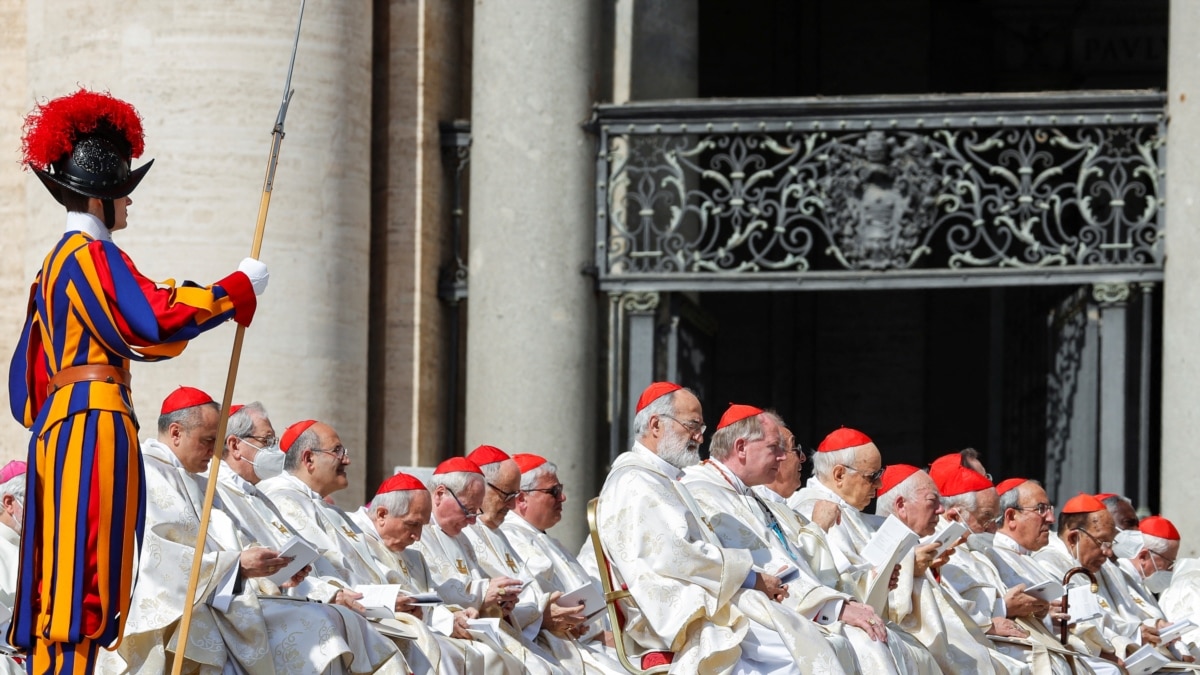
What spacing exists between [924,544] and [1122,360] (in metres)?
3.62

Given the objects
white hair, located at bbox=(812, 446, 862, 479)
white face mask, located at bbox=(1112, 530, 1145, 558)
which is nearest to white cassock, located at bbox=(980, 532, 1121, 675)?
white face mask, located at bbox=(1112, 530, 1145, 558)

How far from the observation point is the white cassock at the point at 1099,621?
36.6 feet

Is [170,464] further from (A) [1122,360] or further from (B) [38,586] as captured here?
(A) [1122,360]

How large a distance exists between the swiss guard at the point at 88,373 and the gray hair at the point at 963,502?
4.73 metres

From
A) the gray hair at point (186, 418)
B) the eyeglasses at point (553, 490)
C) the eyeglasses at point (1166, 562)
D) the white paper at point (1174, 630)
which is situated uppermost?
the gray hair at point (186, 418)

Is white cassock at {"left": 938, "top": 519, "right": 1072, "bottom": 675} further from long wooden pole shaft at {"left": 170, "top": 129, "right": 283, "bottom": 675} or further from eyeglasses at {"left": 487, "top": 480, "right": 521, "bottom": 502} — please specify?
long wooden pole shaft at {"left": 170, "top": 129, "right": 283, "bottom": 675}

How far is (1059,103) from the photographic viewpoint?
1319 cm

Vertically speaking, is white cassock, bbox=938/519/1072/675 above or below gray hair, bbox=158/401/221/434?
below

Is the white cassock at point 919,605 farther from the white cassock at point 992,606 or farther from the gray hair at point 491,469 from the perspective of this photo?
the gray hair at point 491,469

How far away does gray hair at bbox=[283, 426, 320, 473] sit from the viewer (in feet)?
32.6

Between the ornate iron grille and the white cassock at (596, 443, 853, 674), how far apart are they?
434 cm

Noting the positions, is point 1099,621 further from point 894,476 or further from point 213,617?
point 213,617

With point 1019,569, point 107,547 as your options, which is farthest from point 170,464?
point 1019,569

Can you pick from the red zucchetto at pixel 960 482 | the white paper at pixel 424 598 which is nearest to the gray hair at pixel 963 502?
the red zucchetto at pixel 960 482
